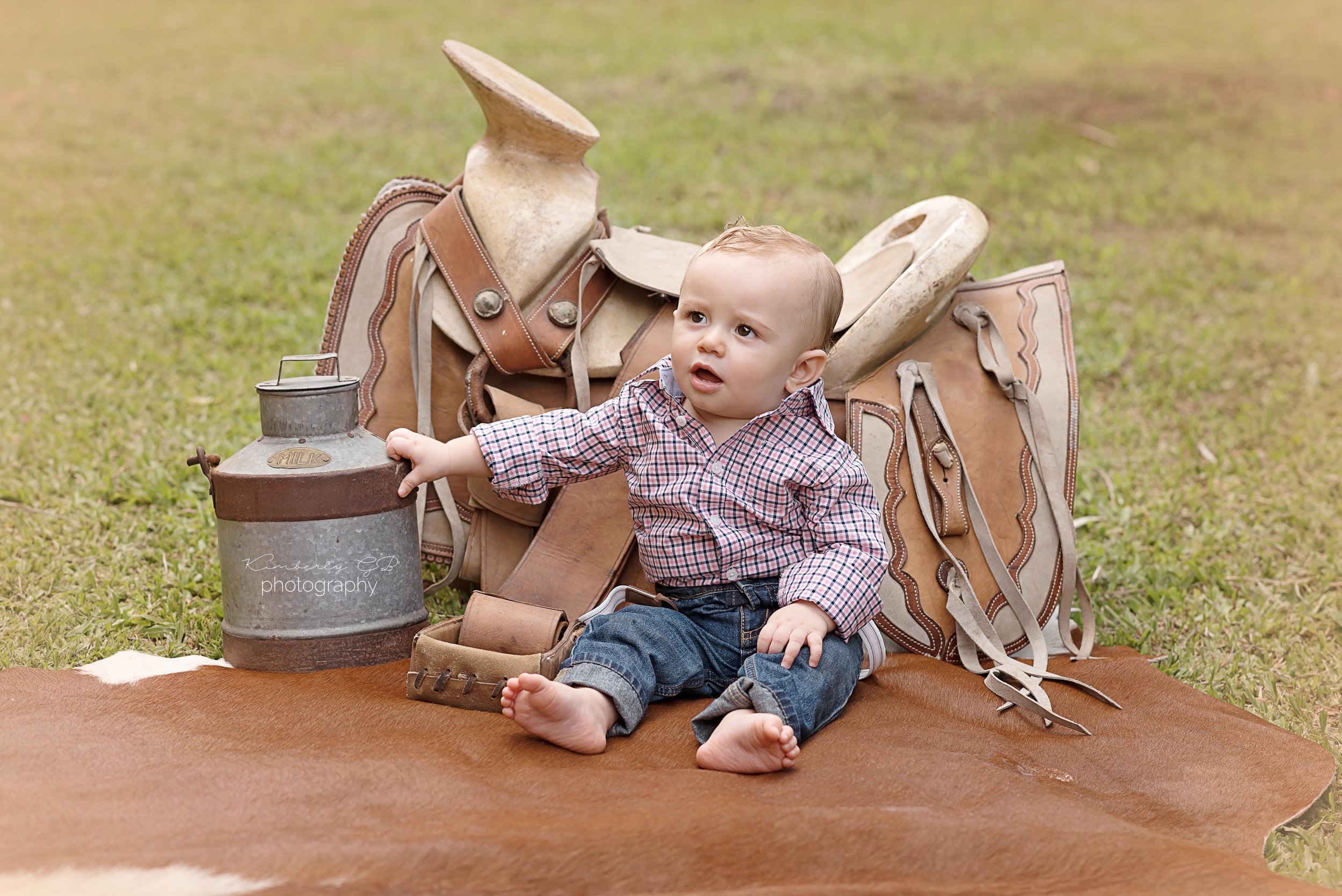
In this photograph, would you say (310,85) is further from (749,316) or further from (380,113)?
(749,316)

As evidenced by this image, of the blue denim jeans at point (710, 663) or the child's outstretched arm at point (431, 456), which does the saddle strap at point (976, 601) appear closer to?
the blue denim jeans at point (710, 663)

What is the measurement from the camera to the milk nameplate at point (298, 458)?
102 inches

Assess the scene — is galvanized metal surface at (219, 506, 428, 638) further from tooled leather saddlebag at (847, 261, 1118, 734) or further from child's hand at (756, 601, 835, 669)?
tooled leather saddlebag at (847, 261, 1118, 734)

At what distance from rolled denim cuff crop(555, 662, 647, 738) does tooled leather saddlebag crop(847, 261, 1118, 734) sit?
785 mm

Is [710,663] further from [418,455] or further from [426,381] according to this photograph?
[426,381]

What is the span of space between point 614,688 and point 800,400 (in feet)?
2.51

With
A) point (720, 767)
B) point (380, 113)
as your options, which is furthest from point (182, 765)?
point (380, 113)

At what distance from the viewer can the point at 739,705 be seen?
2.33 meters

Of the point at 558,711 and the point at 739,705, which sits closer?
the point at 558,711

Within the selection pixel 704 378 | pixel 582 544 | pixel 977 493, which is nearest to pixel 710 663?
pixel 582 544

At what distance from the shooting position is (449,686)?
98.8 inches

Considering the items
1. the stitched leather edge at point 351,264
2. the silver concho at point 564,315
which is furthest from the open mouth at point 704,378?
the stitched leather edge at point 351,264

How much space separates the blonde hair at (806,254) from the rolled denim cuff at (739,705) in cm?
74

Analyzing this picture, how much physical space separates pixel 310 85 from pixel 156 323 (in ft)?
15.6
